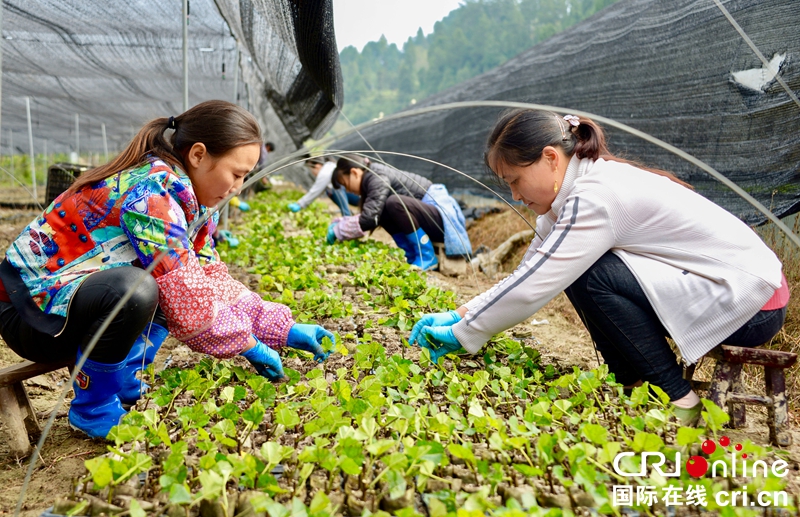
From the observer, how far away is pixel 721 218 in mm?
1765

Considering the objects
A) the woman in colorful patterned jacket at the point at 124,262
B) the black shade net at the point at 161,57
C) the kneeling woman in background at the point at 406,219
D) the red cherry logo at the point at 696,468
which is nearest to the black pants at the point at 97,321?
the woman in colorful patterned jacket at the point at 124,262

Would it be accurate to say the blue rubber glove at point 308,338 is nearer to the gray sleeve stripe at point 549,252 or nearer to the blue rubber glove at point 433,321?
the blue rubber glove at point 433,321

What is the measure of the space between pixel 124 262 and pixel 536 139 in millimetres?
1311

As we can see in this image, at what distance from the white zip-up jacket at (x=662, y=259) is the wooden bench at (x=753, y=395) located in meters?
0.07

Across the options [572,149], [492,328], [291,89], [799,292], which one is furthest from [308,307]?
[291,89]

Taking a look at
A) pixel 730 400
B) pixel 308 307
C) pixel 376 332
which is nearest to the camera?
pixel 730 400

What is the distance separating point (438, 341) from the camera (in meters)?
2.00

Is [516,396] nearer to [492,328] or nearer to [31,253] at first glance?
[492,328]

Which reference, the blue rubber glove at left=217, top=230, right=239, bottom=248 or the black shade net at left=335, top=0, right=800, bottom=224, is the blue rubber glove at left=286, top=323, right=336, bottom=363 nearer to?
the black shade net at left=335, top=0, right=800, bottom=224

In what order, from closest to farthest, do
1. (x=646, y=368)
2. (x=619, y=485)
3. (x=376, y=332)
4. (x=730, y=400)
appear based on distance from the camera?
(x=619, y=485) < (x=730, y=400) < (x=646, y=368) < (x=376, y=332)

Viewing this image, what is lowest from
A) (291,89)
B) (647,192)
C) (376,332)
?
(376,332)

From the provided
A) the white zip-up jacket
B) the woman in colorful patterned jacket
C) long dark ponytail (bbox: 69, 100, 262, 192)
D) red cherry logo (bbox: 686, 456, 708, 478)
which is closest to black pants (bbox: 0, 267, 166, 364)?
the woman in colorful patterned jacket

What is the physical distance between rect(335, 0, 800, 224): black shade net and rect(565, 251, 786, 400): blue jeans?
0.90 m

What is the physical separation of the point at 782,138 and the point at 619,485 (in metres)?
2.06
